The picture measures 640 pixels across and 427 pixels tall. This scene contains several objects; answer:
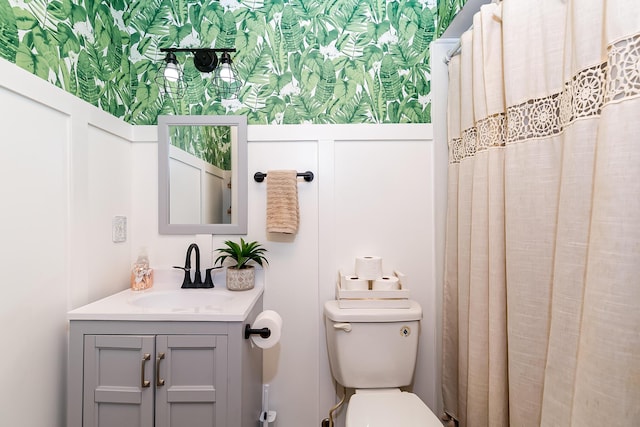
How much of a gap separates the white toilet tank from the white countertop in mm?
444

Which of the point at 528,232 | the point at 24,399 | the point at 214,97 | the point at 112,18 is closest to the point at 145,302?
the point at 24,399

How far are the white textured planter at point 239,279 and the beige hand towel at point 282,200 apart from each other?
233mm

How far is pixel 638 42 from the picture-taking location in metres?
0.62

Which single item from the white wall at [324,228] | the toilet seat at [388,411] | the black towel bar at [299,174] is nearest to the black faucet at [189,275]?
the white wall at [324,228]

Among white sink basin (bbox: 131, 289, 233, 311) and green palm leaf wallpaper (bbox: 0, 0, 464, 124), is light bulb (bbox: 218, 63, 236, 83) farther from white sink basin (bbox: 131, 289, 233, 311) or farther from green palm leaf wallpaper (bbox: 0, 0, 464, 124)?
white sink basin (bbox: 131, 289, 233, 311)

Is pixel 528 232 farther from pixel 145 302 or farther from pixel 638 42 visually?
pixel 145 302

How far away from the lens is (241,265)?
1488mm

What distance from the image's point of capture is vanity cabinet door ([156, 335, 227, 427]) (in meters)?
1.07

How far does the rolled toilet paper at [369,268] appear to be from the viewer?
144 cm

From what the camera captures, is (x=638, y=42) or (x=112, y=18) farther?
(x=112, y=18)

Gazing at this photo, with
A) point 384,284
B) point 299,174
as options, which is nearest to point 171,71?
point 299,174

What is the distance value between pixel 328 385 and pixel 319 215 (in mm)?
873

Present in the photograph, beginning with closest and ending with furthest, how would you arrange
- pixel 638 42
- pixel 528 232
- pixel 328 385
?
pixel 638 42
pixel 528 232
pixel 328 385

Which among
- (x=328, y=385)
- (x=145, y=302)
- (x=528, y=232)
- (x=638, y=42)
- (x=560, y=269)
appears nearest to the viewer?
(x=638, y=42)
